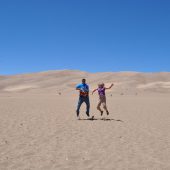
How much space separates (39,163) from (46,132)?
4.45 m

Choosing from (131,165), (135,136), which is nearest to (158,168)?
(131,165)

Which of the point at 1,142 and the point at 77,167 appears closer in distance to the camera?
the point at 77,167

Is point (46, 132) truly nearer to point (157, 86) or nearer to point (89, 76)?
point (157, 86)

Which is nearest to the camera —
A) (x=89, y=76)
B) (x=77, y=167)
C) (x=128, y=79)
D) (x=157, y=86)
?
(x=77, y=167)

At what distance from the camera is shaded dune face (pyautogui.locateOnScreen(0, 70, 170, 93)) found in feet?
331

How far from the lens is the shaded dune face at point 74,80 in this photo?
3976 inches

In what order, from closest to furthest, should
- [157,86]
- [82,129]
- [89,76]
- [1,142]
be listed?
[1,142]
[82,129]
[157,86]
[89,76]

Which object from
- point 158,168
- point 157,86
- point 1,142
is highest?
point 157,86

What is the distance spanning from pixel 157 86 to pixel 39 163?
92.2 m

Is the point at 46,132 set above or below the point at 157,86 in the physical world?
below

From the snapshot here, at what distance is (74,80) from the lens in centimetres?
12412

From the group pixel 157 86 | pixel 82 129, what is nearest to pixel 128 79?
pixel 157 86

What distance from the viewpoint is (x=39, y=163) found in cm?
742

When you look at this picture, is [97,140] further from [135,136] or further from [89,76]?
[89,76]
